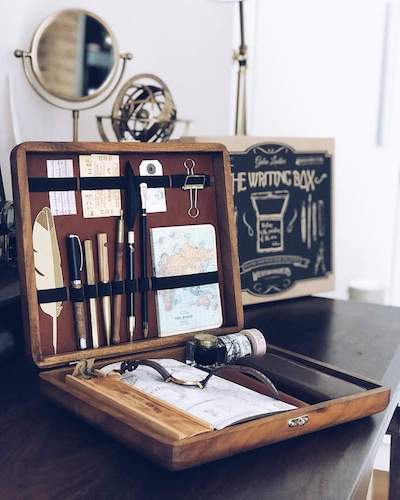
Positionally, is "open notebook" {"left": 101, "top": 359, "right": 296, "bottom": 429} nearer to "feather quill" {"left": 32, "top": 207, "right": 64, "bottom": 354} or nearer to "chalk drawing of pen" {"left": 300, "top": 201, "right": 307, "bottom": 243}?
"feather quill" {"left": 32, "top": 207, "right": 64, "bottom": 354}

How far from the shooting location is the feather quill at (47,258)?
2.54 feet

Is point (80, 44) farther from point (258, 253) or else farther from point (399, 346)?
point (399, 346)

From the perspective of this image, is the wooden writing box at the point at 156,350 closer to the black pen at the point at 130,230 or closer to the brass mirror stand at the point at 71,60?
the black pen at the point at 130,230

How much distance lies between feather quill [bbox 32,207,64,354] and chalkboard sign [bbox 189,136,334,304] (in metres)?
0.42

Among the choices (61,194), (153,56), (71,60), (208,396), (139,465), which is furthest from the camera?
(153,56)

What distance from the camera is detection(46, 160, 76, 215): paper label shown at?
31.5 inches

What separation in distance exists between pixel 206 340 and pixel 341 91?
1.50 metres

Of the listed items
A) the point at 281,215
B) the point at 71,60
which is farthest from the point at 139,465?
the point at 71,60

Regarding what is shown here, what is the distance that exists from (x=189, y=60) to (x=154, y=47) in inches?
5.9

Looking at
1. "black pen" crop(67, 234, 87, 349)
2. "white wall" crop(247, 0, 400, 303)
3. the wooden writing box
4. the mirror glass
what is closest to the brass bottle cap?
the wooden writing box

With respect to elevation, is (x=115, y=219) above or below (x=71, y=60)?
below

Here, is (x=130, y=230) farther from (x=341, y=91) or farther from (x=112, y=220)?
(x=341, y=91)

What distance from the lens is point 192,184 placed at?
918 mm

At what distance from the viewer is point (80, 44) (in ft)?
4.01
